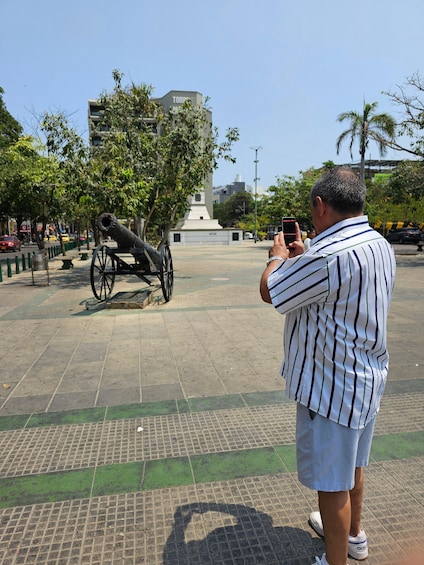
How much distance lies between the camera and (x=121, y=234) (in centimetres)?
757

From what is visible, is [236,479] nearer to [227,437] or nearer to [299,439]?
[227,437]

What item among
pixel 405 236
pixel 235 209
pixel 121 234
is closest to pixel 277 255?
pixel 121 234

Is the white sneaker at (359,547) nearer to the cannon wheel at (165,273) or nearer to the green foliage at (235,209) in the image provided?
the cannon wheel at (165,273)

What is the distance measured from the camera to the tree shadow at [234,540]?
202 centimetres

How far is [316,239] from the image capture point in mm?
1683

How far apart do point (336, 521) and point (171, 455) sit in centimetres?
150

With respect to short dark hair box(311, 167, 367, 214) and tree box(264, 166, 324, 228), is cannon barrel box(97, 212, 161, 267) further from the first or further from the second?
tree box(264, 166, 324, 228)

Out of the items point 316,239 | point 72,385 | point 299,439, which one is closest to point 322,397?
point 299,439

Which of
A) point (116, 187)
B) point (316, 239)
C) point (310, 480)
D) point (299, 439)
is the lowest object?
point (310, 480)

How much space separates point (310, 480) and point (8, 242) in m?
33.8

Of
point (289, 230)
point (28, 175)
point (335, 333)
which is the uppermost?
point (28, 175)

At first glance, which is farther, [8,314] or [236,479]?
[8,314]

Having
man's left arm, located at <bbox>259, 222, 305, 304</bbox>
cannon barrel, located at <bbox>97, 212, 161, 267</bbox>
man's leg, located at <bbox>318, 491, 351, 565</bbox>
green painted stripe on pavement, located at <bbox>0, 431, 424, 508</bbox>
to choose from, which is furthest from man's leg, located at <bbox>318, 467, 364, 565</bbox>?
cannon barrel, located at <bbox>97, 212, 161, 267</bbox>

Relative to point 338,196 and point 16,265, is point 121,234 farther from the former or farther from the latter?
point 16,265
